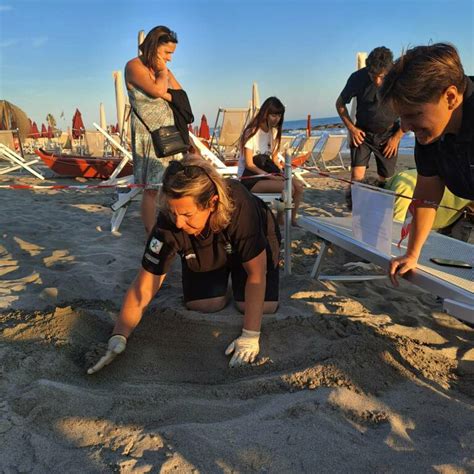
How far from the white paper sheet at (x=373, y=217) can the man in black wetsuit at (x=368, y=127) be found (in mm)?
1887

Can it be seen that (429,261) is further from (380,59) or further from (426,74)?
(380,59)

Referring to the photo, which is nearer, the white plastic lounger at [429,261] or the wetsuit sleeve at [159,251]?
the white plastic lounger at [429,261]

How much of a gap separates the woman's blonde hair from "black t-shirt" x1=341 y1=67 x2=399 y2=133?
112 inches

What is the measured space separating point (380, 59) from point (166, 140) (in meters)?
2.19

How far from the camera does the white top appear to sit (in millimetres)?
5043

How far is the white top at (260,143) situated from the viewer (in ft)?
16.5

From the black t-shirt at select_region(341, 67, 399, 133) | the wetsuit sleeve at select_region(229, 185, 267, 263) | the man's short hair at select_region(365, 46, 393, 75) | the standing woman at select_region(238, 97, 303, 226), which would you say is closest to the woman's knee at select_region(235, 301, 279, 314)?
the wetsuit sleeve at select_region(229, 185, 267, 263)

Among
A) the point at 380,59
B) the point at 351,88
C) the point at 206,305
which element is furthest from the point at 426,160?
the point at 351,88

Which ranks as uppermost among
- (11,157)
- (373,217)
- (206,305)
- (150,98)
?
(150,98)

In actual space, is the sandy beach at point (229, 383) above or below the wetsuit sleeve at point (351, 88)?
below

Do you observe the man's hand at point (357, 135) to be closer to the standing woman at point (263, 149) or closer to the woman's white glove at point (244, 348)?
the standing woman at point (263, 149)

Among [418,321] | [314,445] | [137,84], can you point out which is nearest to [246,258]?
[314,445]

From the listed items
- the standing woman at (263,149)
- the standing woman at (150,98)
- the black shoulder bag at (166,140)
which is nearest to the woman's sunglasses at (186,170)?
the standing woman at (150,98)

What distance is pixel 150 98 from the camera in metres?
3.94
